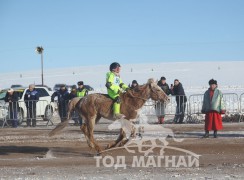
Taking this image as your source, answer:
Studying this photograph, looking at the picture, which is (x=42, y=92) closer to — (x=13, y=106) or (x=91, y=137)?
(x=13, y=106)

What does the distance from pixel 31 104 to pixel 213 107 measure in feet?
35.8

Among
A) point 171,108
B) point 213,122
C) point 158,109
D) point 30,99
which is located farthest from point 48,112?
point 213,122

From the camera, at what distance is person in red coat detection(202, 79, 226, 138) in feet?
56.0

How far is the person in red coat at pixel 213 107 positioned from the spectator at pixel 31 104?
34.4 feet

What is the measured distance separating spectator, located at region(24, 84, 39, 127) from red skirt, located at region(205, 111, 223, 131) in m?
10.5

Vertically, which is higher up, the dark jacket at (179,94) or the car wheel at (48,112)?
the dark jacket at (179,94)

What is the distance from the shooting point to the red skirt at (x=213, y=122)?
56.2ft

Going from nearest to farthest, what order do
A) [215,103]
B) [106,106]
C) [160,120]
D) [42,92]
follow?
[106,106]
[215,103]
[160,120]
[42,92]

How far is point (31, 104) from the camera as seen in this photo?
83.3 feet

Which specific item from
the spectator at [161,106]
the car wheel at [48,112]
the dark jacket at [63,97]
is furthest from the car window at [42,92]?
the spectator at [161,106]

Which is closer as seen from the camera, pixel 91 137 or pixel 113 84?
pixel 91 137

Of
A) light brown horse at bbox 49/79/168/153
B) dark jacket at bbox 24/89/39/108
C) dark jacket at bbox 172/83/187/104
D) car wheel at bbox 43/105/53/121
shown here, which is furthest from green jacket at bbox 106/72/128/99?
car wheel at bbox 43/105/53/121

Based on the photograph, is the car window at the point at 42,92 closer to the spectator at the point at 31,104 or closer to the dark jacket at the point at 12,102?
the spectator at the point at 31,104

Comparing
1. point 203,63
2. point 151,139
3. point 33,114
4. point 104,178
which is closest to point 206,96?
point 151,139
